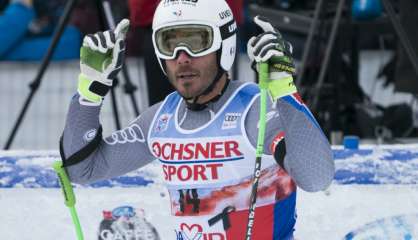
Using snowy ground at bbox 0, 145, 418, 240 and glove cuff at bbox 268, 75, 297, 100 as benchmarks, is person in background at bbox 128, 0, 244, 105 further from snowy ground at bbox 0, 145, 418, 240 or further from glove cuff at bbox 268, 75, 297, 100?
glove cuff at bbox 268, 75, 297, 100

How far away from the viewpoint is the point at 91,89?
13.5ft

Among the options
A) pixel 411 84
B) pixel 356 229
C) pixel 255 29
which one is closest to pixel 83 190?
pixel 356 229

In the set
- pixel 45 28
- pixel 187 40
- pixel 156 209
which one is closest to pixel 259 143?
pixel 187 40

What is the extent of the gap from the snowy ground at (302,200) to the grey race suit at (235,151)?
0.63 metres

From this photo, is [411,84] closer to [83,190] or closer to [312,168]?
[83,190]

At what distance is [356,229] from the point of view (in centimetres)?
473

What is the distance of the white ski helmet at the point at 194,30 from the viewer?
153 inches

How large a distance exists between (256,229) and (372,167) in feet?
3.09

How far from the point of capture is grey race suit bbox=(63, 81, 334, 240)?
3684 millimetres

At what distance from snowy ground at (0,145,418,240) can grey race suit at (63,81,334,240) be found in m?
0.63

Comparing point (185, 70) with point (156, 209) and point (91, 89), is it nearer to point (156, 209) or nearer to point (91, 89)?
point (91, 89)

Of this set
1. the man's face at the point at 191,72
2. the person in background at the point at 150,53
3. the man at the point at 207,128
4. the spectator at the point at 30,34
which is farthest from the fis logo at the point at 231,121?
the spectator at the point at 30,34

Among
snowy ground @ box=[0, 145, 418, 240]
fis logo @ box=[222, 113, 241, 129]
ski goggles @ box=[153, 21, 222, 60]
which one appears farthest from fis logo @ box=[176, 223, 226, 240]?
snowy ground @ box=[0, 145, 418, 240]

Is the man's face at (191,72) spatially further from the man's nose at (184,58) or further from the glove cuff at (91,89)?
the glove cuff at (91,89)
